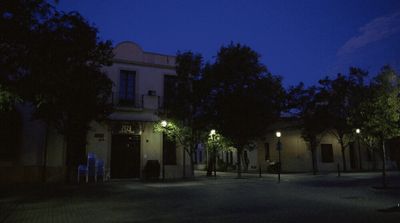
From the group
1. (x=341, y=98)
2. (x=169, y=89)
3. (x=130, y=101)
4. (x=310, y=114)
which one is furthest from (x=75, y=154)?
(x=341, y=98)

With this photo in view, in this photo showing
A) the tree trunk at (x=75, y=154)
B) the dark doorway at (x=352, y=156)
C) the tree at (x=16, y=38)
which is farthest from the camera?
the dark doorway at (x=352, y=156)

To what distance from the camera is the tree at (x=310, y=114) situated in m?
26.6

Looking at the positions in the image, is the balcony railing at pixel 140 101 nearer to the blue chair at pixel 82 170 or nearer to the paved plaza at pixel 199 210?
the blue chair at pixel 82 170

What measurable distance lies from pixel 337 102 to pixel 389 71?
14888 millimetres

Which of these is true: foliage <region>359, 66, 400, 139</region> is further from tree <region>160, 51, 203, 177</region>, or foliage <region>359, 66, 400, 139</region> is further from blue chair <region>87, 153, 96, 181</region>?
blue chair <region>87, 153, 96, 181</region>

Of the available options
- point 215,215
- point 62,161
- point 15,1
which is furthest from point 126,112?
point 215,215

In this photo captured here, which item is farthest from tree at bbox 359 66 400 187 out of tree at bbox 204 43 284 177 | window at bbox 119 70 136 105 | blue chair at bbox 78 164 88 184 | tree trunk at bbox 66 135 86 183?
tree trunk at bbox 66 135 86 183

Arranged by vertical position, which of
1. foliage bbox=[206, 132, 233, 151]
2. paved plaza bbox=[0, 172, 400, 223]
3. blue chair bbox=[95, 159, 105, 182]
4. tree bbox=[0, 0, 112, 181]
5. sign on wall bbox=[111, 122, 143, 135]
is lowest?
→ paved plaza bbox=[0, 172, 400, 223]

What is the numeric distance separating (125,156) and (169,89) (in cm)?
545

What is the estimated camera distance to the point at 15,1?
888 cm

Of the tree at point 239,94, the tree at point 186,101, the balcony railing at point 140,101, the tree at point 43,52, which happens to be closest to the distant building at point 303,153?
the tree at point 239,94

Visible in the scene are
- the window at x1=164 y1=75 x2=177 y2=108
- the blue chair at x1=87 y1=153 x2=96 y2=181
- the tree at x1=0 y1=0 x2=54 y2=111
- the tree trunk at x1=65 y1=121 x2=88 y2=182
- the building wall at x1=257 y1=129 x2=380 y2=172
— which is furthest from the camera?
the building wall at x1=257 y1=129 x2=380 y2=172

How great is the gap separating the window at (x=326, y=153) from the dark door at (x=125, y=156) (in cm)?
1948

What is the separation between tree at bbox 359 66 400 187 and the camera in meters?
13.4
